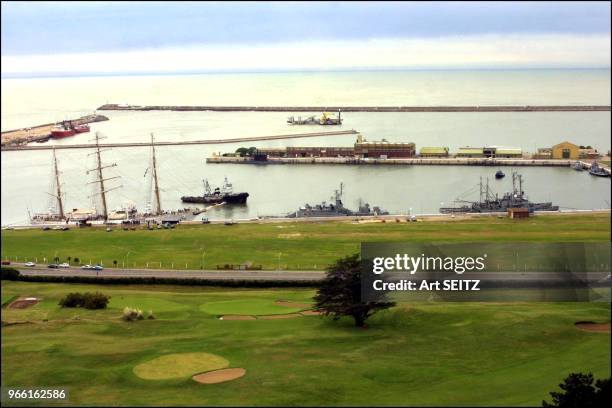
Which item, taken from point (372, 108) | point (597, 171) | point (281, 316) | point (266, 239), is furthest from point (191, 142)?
point (281, 316)

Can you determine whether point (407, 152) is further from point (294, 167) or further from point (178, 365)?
point (178, 365)

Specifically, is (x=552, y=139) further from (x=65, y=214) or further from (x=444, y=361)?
(x=444, y=361)

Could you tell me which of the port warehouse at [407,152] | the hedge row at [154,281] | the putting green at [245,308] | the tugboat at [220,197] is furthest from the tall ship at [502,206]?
the putting green at [245,308]

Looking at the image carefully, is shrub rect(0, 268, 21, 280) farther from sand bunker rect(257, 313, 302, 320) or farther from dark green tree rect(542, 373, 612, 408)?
dark green tree rect(542, 373, 612, 408)

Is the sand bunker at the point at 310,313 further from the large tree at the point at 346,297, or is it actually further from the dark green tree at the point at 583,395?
the dark green tree at the point at 583,395

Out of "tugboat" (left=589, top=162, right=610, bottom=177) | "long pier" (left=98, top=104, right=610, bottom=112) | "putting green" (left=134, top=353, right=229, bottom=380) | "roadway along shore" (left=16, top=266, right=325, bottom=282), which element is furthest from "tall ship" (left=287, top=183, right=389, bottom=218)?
"long pier" (left=98, top=104, right=610, bottom=112)

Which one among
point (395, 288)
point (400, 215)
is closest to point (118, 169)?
point (400, 215)
